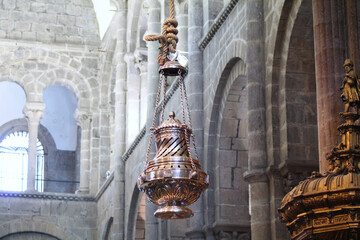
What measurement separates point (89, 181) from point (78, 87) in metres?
2.65

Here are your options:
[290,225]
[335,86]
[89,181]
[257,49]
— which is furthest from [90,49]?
[290,225]

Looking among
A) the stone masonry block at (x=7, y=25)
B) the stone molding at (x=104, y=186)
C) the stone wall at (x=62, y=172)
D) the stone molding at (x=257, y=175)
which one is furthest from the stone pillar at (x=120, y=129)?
the stone molding at (x=257, y=175)

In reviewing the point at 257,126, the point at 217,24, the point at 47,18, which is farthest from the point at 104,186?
the point at 257,126

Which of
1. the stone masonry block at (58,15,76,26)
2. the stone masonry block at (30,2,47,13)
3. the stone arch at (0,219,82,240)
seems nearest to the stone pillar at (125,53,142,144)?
the stone arch at (0,219,82,240)

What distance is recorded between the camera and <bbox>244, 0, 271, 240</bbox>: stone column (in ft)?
38.8

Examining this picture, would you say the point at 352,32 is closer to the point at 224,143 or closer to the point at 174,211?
the point at 174,211

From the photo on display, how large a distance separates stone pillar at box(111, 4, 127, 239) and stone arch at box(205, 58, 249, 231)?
655cm

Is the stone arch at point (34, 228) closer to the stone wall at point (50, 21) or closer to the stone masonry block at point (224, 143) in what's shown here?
the stone wall at point (50, 21)

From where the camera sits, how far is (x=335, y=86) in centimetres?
930

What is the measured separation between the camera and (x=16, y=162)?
28094 millimetres

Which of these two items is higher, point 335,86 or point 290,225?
point 335,86

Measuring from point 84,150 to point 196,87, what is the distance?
1058 centimetres

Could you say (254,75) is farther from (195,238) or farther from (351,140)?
(351,140)

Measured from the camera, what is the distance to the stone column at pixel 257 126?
11.8 meters
